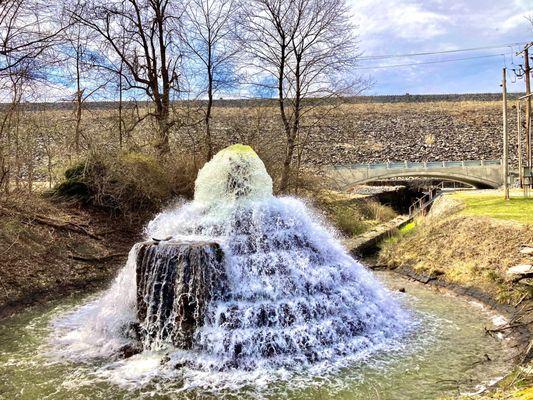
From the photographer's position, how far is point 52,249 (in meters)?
13.4

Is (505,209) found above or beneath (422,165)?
beneath

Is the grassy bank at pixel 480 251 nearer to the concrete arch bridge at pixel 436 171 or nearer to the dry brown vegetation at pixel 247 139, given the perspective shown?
the dry brown vegetation at pixel 247 139

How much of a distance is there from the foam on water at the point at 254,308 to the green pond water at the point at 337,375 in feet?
0.61

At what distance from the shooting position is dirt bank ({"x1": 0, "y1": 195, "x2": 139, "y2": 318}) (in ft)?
37.7

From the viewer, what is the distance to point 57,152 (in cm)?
2019

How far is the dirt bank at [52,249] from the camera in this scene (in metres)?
11.5

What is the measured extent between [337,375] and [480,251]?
7.04 meters

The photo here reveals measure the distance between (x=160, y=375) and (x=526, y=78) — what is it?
2965 cm

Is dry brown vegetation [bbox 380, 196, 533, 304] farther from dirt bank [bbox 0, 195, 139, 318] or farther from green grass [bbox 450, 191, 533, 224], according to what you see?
dirt bank [bbox 0, 195, 139, 318]

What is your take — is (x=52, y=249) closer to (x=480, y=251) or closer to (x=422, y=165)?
(x=480, y=251)

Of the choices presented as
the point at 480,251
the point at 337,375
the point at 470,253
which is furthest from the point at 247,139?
the point at 337,375

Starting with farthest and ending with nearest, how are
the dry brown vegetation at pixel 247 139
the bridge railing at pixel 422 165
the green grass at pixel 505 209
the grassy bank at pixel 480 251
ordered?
1. the bridge railing at pixel 422 165
2. the dry brown vegetation at pixel 247 139
3. the green grass at pixel 505 209
4. the grassy bank at pixel 480 251

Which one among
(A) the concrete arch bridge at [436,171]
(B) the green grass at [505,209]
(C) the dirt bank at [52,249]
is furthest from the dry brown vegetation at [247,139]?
(B) the green grass at [505,209]

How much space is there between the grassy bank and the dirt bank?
8585 millimetres
